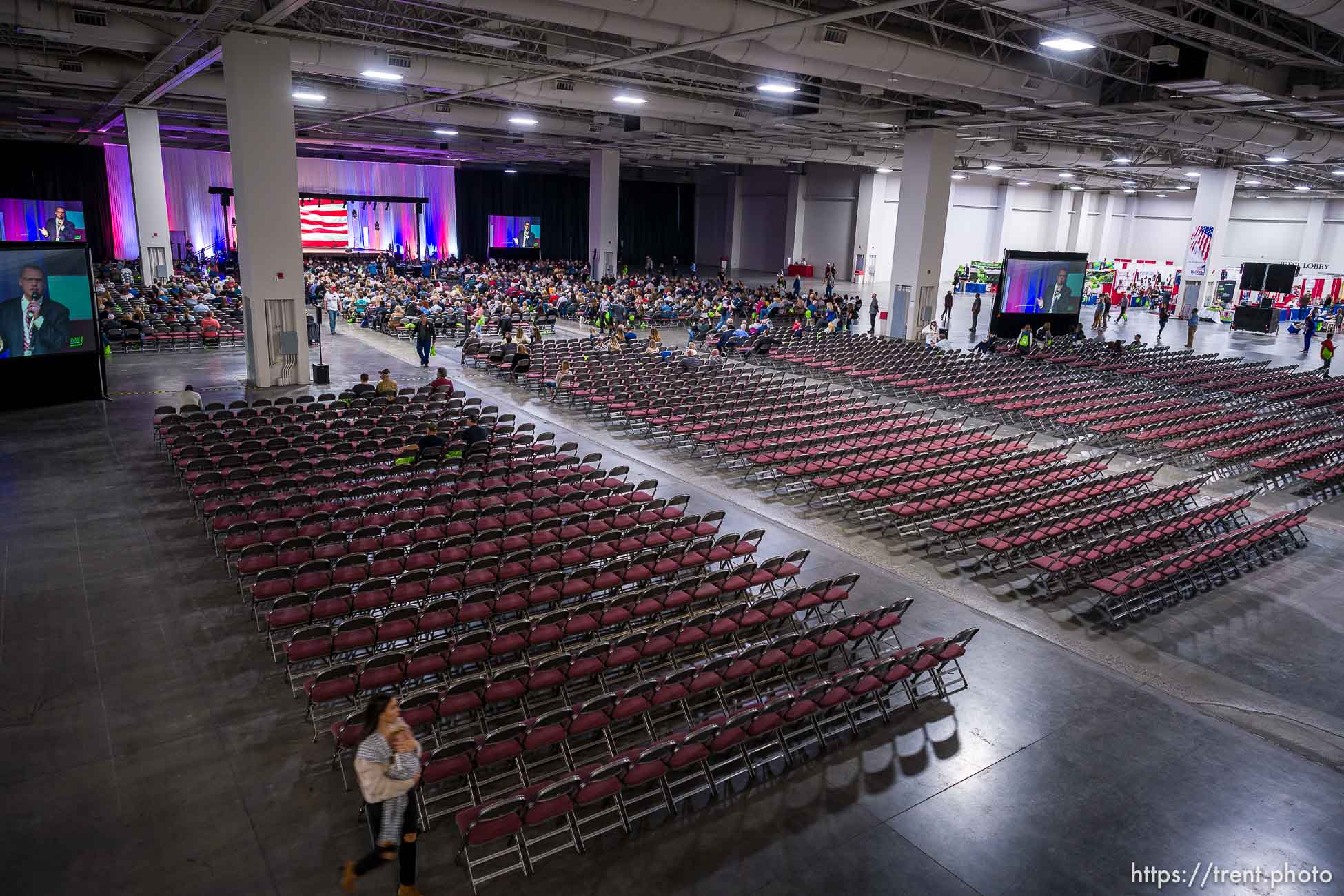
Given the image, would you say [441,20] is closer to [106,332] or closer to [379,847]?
[106,332]

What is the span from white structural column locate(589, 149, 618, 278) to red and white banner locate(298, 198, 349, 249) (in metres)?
16.1

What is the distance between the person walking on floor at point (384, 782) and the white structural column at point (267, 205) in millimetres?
15929

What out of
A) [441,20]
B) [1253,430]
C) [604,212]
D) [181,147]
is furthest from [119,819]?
[181,147]

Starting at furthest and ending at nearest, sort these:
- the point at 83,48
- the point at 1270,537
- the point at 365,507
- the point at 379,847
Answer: the point at 83,48, the point at 1270,537, the point at 365,507, the point at 379,847

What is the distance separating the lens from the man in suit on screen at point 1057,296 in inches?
1172

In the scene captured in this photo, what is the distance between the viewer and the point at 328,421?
14797 mm

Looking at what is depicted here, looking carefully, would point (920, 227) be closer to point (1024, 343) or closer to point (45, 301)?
point (1024, 343)

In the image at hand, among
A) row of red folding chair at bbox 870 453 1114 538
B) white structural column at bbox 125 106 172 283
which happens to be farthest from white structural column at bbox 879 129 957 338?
white structural column at bbox 125 106 172 283

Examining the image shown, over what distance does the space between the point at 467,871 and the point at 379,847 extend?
0.94 metres

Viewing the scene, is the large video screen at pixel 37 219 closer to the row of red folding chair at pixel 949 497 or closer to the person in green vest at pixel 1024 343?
the person in green vest at pixel 1024 343

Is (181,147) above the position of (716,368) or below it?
above

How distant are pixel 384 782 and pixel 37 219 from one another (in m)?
49.2

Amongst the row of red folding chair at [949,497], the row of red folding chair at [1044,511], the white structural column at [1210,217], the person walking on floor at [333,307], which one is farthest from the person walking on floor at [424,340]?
the white structural column at [1210,217]

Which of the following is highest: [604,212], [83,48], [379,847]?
[83,48]
